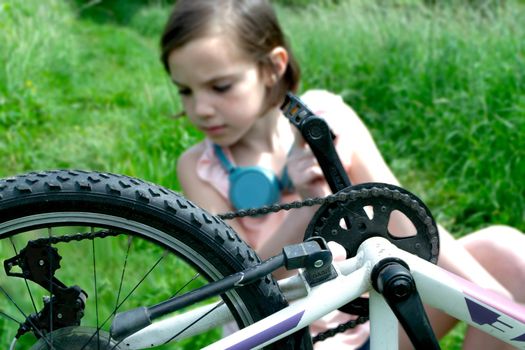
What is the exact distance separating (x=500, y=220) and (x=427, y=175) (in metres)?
0.62

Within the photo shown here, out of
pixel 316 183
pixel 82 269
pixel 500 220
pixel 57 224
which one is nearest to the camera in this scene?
pixel 57 224

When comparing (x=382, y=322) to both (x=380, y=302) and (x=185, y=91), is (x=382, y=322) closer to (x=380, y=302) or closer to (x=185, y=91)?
(x=380, y=302)

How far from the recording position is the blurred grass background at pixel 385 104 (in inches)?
133

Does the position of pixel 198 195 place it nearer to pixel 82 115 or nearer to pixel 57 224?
pixel 57 224

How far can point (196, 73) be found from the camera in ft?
6.32

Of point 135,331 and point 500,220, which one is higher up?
point 500,220

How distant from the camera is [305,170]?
64.3 inches

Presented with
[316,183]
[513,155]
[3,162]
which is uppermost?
[3,162]

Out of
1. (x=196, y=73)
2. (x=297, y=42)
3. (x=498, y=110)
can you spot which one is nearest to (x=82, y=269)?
(x=196, y=73)

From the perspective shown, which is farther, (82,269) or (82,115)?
(82,115)

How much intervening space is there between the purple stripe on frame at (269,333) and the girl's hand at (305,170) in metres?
0.55

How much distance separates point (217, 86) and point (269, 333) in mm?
988

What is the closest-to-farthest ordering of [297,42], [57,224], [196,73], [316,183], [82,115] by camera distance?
[57,224] → [316,183] → [196,73] → [82,115] → [297,42]

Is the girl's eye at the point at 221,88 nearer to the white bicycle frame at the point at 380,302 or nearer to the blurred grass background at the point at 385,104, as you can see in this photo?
the white bicycle frame at the point at 380,302
